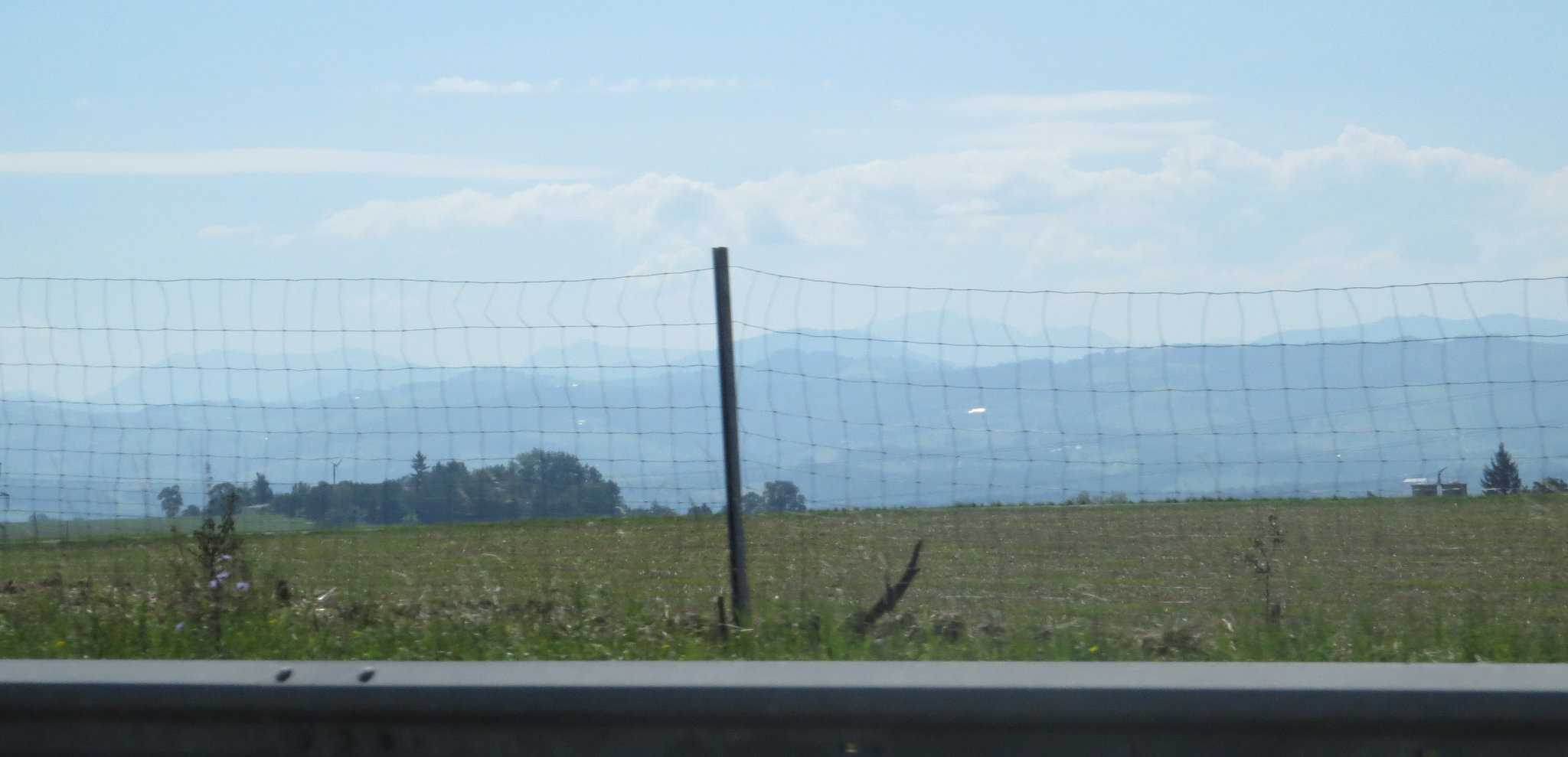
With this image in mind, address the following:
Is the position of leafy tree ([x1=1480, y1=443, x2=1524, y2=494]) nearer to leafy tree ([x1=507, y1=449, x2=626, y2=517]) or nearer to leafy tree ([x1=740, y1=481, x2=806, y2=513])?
leafy tree ([x1=740, y1=481, x2=806, y2=513])

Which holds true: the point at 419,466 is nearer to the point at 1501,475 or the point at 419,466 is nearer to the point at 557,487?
the point at 557,487

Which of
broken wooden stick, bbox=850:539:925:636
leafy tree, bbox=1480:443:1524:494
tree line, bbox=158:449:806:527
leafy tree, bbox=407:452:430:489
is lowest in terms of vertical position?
broken wooden stick, bbox=850:539:925:636

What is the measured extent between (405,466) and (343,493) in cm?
51

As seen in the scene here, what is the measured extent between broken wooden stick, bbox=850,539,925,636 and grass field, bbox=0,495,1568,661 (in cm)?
9

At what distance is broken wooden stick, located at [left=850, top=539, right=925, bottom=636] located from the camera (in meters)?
6.59

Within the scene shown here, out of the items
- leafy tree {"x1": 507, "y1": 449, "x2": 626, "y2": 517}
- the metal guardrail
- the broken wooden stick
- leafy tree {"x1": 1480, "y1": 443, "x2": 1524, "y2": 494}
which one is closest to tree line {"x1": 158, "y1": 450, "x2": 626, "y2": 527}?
leafy tree {"x1": 507, "y1": 449, "x2": 626, "y2": 517}

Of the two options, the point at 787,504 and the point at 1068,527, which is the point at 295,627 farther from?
the point at 1068,527

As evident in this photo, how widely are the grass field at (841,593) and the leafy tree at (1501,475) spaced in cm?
62

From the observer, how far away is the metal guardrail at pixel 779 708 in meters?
3.51

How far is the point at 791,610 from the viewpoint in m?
6.64

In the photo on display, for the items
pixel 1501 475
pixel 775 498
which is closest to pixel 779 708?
pixel 775 498

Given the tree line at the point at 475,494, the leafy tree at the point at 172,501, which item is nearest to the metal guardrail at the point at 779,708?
the tree line at the point at 475,494

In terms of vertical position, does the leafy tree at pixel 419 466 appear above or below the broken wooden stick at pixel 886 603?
above

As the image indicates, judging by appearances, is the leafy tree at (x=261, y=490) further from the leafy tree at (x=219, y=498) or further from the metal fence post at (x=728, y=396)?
the metal fence post at (x=728, y=396)
